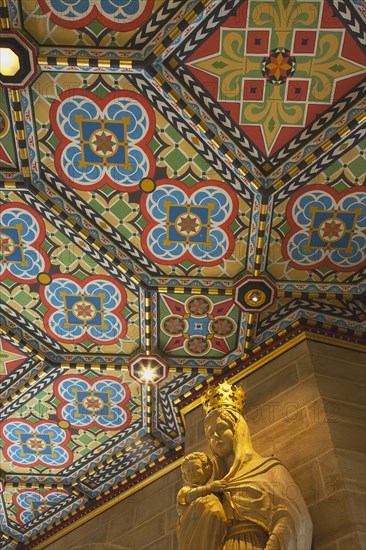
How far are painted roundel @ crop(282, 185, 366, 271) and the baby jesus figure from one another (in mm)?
2114

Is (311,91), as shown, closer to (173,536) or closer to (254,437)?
(254,437)

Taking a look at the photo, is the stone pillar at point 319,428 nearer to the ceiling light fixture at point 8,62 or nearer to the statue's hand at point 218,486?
the statue's hand at point 218,486

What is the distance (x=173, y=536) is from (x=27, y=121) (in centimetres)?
398

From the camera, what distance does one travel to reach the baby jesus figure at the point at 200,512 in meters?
3.84

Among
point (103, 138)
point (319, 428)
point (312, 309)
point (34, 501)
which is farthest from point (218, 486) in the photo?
point (34, 501)

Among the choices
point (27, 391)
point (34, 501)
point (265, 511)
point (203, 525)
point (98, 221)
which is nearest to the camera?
point (265, 511)

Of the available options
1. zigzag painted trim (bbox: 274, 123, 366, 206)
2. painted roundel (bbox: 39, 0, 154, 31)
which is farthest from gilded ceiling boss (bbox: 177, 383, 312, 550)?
painted roundel (bbox: 39, 0, 154, 31)

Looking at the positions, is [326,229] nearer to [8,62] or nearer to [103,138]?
[103,138]

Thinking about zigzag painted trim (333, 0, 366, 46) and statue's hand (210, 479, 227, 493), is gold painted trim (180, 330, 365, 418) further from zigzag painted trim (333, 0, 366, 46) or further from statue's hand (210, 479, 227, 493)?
zigzag painted trim (333, 0, 366, 46)

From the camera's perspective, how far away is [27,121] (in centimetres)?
477

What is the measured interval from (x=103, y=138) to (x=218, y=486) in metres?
2.82

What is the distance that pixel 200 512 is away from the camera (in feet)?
13.0

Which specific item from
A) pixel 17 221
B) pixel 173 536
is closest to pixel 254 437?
pixel 173 536

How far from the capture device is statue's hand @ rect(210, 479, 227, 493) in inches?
159
